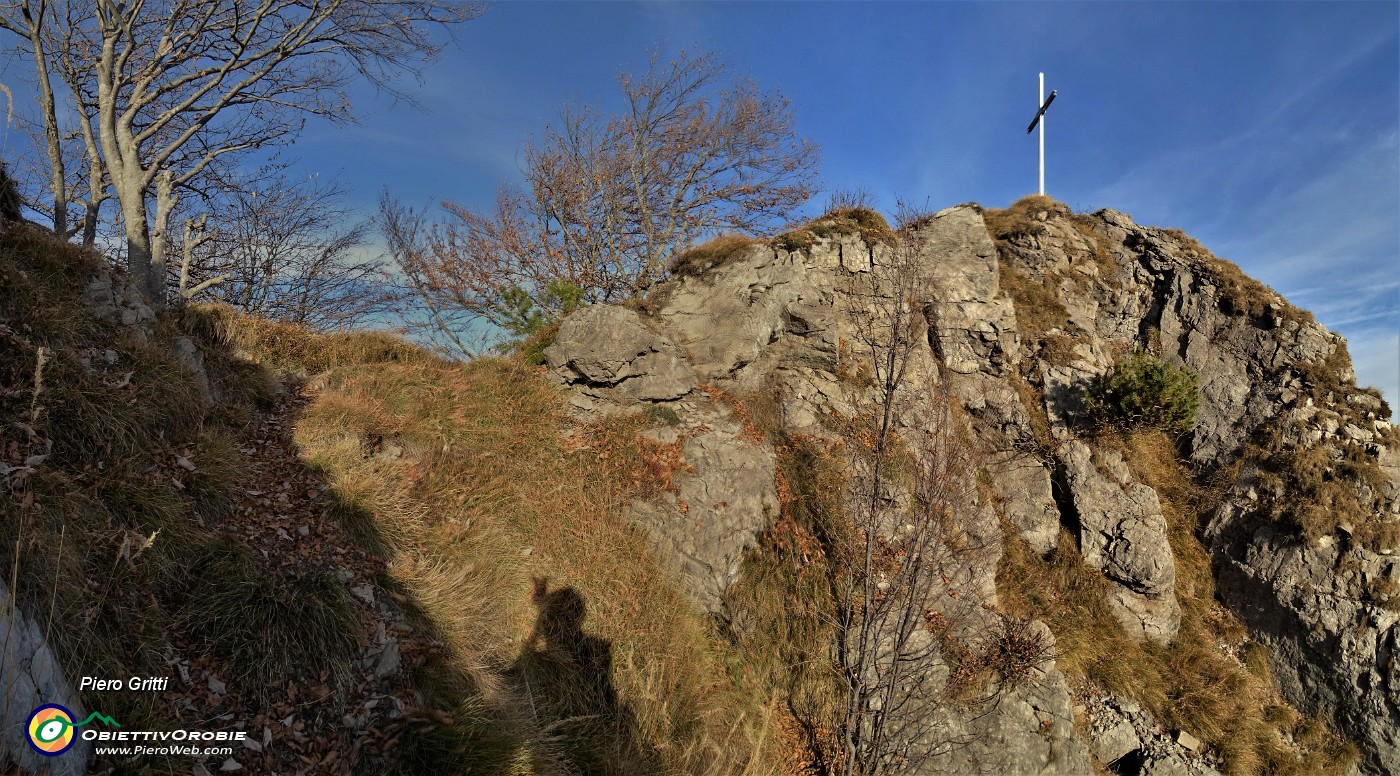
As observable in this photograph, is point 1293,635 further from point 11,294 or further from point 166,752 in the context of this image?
point 11,294

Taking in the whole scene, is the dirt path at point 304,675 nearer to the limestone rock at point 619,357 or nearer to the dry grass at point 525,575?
the dry grass at point 525,575

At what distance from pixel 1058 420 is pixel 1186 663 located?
3981 mm

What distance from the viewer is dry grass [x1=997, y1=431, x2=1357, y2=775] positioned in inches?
298

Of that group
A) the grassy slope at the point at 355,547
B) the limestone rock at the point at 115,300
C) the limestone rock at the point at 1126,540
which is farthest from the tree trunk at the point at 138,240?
the limestone rock at the point at 1126,540

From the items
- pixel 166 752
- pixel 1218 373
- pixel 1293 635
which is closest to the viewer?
pixel 166 752

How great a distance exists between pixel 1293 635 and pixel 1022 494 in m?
3.94

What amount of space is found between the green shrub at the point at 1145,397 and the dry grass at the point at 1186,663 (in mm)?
1036

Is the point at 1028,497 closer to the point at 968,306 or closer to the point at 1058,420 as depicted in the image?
the point at 1058,420

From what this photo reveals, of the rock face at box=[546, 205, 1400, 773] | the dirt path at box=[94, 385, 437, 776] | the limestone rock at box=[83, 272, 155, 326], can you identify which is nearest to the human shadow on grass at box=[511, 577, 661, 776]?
the dirt path at box=[94, 385, 437, 776]

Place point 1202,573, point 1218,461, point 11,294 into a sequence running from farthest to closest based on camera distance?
point 1218,461
point 1202,573
point 11,294

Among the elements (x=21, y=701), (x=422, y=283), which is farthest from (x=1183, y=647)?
(x=422, y=283)

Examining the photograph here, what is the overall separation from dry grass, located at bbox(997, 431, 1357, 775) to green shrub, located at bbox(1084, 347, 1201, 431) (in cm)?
104

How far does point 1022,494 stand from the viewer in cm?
962

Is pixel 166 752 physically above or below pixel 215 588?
below
